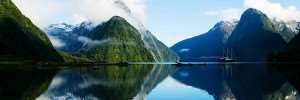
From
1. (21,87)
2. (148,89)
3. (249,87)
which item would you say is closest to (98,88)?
(148,89)

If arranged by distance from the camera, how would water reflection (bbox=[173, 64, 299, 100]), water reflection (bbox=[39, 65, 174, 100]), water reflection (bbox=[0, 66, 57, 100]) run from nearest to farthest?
water reflection (bbox=[0, 66, 57, 100]), water reflection (bbox=[173, 64, 299, 100]), water reflection (bbox=[39, 65, 174, 100])

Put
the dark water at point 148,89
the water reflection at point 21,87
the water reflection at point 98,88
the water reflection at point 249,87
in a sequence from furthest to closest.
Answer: the water reflection at point 98,88 → the dark water at point 148,89 → the water reflection at point 249,87 → the water reflection at point 21,87

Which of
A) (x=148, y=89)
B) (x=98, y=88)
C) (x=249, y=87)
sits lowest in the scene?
(x=148, y=89)

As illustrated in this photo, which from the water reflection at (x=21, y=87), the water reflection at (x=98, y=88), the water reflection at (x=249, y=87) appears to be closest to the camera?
the water reflection at (x=21, y=87)

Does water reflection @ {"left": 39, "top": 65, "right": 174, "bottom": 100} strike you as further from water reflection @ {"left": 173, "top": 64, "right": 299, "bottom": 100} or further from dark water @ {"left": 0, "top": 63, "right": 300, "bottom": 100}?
water reflection @ {"left": 173, "top": 64, "right": 299, "bottom": 100}

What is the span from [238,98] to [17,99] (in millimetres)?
22772

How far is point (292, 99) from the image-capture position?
4969cm

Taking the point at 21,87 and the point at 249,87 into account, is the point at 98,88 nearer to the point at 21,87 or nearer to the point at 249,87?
the point at 21,87

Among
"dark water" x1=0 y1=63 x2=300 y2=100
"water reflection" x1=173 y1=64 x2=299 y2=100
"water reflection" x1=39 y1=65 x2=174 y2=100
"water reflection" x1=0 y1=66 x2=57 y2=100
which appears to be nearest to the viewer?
"water reflection" x1=0 y1=66 x2=57 y2=100

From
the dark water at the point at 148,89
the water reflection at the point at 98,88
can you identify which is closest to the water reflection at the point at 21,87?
the dark water at the point at 148,89

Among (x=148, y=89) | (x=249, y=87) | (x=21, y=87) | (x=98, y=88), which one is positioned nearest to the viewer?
(x=21, y=87)

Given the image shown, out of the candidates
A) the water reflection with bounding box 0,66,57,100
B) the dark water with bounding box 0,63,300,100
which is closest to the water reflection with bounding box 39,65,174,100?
the dark water with bounding box 0,63,300,100

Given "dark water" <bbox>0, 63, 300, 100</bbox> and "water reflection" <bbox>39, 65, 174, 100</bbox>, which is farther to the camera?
"water reflection" <bbox>39, 65, 174, 100</bbox>

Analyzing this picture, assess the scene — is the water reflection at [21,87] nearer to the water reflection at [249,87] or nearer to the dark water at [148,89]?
the dark water at [148,89]
